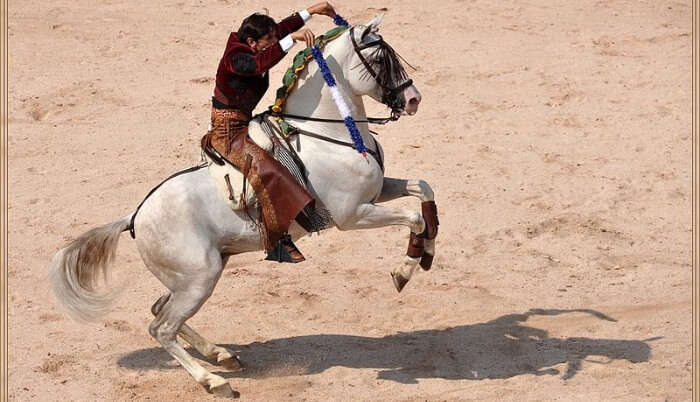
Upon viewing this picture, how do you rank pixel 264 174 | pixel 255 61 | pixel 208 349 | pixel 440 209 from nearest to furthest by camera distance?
pixel 255 61, pixel 264 174, pixel 208 349, pixel 440 209

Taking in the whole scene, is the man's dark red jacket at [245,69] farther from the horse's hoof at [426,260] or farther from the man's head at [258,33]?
the horse's hoof at [426,260]

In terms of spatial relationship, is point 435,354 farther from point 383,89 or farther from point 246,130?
point 246,130

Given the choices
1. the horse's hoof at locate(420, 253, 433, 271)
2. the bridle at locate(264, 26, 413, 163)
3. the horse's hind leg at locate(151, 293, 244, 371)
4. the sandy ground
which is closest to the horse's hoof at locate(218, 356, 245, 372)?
the horse's hind leg at locate(151, 293, 244, 371)

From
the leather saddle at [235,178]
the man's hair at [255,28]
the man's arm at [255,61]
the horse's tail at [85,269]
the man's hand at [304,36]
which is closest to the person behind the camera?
the man's arm at [255,61]

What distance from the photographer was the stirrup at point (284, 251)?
8469mm

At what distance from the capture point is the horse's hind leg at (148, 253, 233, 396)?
8.43m

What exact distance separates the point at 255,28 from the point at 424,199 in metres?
1.82

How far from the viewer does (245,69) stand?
7.94 meters

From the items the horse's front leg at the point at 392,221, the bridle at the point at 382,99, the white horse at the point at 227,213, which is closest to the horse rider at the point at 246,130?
the white horse at the point at 227,213

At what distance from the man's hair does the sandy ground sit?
105 inches

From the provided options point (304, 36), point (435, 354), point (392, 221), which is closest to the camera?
point (304, 36)

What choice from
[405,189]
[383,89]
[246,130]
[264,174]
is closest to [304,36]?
[383,89]

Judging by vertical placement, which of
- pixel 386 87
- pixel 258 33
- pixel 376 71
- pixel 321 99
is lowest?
pixel 321 99

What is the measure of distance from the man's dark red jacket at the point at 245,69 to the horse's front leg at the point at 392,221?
3.60 feet
